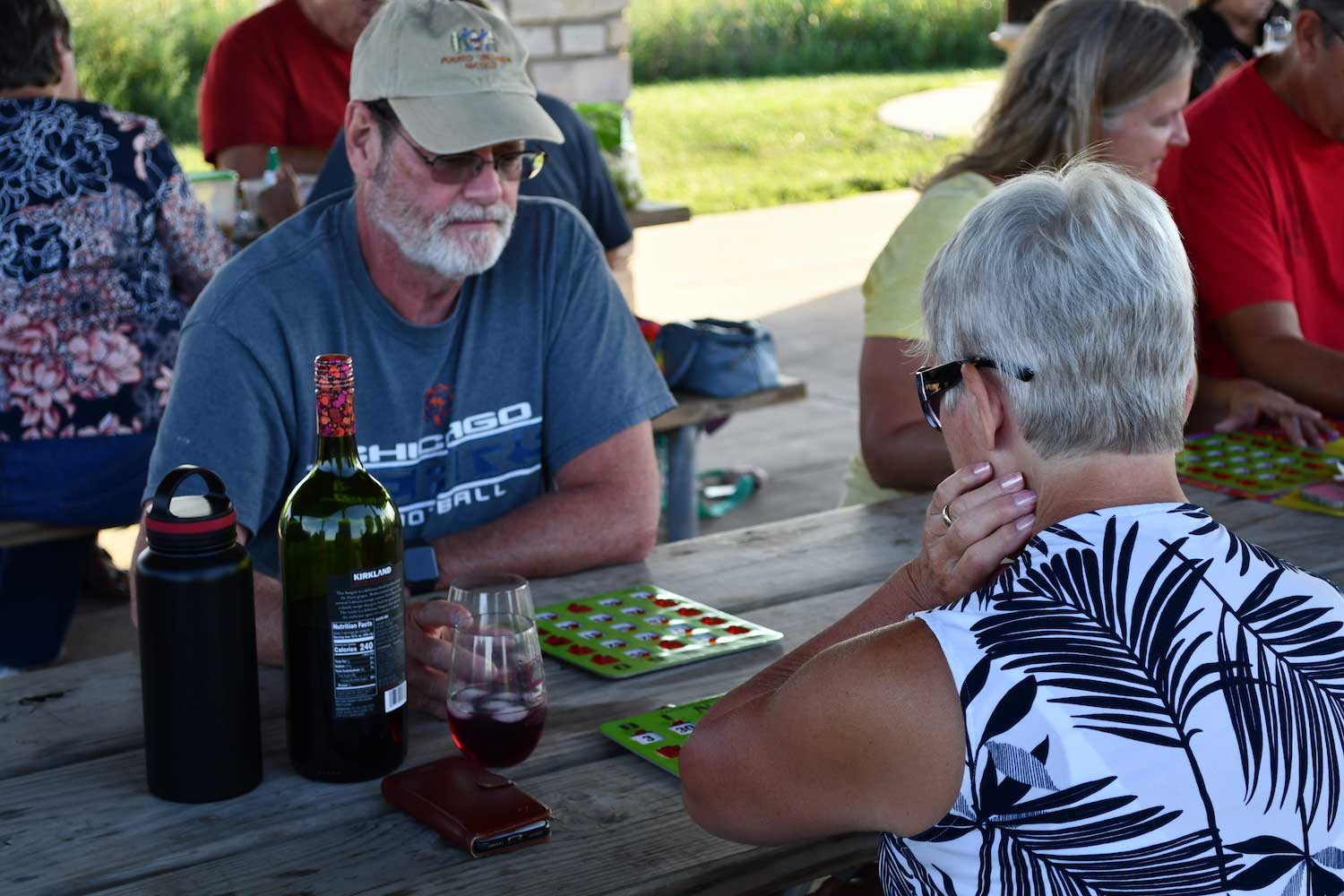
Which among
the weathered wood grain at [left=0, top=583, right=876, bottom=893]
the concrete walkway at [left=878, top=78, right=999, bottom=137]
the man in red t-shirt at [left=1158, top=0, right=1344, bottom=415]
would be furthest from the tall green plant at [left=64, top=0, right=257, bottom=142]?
the weathered wood grain at [left=0, top=583, right=876, bottom=893]

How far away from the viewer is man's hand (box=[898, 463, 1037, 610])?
155cm

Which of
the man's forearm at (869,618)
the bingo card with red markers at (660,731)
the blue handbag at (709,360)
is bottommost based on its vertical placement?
the blue handbag at (709,360)

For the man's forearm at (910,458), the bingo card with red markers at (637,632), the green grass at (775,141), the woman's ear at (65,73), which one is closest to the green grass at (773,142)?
the green grass at (775,141)

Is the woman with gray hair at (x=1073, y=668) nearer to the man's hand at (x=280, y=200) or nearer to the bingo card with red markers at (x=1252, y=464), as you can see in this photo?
the bingo card with red markers at (x=1252, y=464)

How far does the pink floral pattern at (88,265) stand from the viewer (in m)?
3.53

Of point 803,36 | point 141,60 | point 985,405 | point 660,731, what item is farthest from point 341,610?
point 803,36

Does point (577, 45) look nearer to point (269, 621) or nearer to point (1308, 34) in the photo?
point (1308, 34)

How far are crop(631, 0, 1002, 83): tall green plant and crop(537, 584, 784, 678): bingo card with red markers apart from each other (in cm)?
1763

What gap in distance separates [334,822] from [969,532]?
71cm

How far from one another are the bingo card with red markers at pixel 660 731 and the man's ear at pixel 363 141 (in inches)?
42.1

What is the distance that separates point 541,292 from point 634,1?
60.1ft

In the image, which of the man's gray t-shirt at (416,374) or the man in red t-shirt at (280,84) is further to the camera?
the man in red t-shirt at (280,84)

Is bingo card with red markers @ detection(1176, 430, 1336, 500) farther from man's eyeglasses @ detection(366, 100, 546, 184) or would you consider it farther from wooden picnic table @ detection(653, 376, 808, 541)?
wooden picnic table @ detection(653, 376, 808, 541)

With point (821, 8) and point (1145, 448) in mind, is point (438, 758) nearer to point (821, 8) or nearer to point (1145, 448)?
point (1145, 448)
